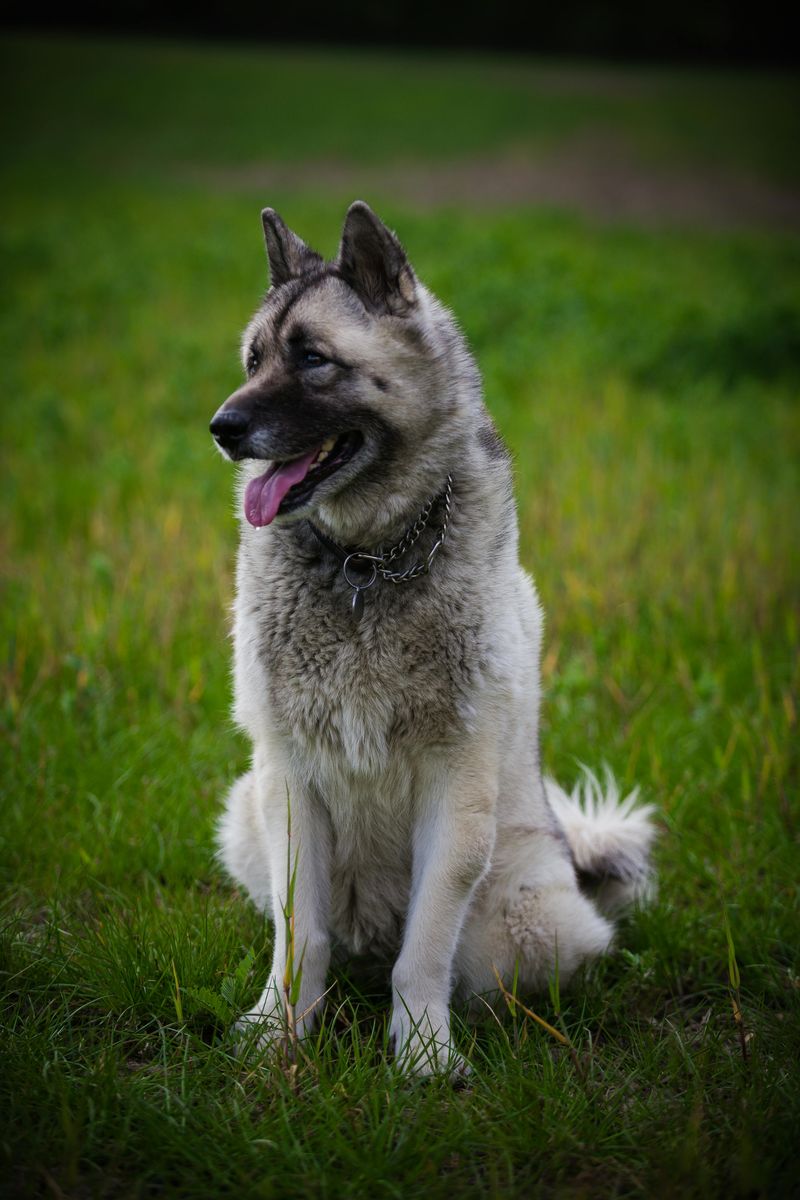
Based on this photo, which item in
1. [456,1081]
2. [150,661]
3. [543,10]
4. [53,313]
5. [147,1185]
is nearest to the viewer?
[147,1185]

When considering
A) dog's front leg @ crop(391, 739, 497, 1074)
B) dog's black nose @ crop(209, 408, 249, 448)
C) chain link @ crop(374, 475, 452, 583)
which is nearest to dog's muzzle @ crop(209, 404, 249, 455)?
dog's black nose @ crop(209, 408, 249, 448)

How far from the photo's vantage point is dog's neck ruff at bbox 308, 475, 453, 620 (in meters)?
2.49

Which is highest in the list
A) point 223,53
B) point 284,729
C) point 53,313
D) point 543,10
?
point 543,10

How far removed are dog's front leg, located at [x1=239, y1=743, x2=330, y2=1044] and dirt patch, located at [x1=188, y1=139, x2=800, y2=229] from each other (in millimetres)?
17132

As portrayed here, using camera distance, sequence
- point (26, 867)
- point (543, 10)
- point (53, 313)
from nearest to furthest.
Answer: point (26, 867)
point (53, 313)
point (543, 10)

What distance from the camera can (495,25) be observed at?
1598 inches

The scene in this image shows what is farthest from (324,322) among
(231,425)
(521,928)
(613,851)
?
(613,851)

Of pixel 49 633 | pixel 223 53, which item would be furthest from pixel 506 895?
pixel 223 53

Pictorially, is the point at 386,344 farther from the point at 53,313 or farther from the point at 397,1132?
the point at 53,313

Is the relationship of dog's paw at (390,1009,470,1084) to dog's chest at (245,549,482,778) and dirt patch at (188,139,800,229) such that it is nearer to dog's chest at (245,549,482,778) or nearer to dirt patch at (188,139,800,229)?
dog's chest at (245,549,482,778)

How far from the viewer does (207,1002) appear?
2420 millimetres

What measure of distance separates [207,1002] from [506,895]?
0.80 meters

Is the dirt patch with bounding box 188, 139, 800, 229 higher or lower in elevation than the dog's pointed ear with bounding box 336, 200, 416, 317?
higher

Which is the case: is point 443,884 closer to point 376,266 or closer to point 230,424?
point 230,424
